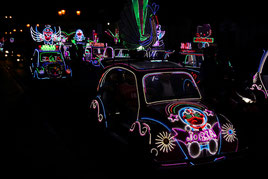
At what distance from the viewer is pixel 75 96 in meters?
10.9

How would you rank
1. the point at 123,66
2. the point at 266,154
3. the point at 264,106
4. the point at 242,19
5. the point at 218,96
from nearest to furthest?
the point at 266,154
the point at 123,66
the point at 264,106
the point at 218,96
the point at 242,19

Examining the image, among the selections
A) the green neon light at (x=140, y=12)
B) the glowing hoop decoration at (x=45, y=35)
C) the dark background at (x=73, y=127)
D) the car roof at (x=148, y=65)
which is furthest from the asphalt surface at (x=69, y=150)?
the glowing hoop decoration at (x=45, y=35)

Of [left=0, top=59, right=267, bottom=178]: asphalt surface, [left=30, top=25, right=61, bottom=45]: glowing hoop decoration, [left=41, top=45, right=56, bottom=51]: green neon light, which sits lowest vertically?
[left=0, top=59, right=267, bottom=178]: asphalt surface

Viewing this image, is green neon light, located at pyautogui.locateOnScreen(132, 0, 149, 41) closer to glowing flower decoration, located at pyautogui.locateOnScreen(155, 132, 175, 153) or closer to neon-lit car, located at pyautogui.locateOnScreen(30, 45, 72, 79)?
glowing flower decoration, located at pyautogui.locateOnScreen(155, 132, 175, 153)

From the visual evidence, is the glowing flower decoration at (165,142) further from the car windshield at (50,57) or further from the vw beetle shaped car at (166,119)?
the car windshield at (50,57)

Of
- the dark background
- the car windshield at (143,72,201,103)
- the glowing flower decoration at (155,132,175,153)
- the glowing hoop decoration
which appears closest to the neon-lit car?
the dark background

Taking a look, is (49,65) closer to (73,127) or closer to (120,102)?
(73,127)

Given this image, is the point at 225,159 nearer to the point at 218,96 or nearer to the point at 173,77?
the point at 173,77

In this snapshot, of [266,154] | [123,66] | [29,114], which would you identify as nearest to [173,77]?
[123,66]

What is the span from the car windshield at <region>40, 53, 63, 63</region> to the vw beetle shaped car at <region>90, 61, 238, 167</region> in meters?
9.99

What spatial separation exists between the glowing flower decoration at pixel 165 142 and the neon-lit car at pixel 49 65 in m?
11.8

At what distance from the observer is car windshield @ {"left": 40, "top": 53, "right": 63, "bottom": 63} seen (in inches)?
591

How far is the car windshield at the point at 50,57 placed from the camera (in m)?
15.0

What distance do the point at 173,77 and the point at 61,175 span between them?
2.82 m
